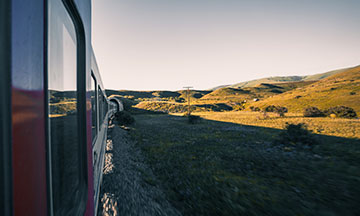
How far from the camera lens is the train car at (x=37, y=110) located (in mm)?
508

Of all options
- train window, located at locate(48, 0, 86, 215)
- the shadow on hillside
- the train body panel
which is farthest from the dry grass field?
the train body panel

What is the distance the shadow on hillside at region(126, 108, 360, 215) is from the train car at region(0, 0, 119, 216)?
2706 millimetres

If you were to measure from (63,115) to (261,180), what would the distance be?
4.91 metres

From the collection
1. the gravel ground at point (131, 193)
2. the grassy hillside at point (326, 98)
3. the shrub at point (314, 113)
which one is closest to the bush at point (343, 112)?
the shrub at point (314, 113)

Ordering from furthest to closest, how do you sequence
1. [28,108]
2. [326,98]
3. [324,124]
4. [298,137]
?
1. [326,98]
2. [324,124]
3. [298,137]
4. [28,108]

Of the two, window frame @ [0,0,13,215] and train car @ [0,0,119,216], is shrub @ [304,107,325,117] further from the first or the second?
window frame @ [0,0,13,215]

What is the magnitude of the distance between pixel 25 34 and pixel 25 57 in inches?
3.6

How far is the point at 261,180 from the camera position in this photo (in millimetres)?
4441

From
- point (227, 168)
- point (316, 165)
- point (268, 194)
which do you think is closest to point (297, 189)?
point (268, 194)

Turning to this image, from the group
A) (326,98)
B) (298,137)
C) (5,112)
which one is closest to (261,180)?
(5,112)

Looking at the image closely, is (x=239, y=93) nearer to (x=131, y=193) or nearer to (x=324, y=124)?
(x=324, y=124)

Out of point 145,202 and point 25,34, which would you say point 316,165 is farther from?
point 25,34

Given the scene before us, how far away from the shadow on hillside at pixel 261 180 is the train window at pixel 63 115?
2.49m

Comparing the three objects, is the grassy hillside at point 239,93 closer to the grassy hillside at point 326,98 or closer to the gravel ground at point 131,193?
the grassy hillside at point 326,98
